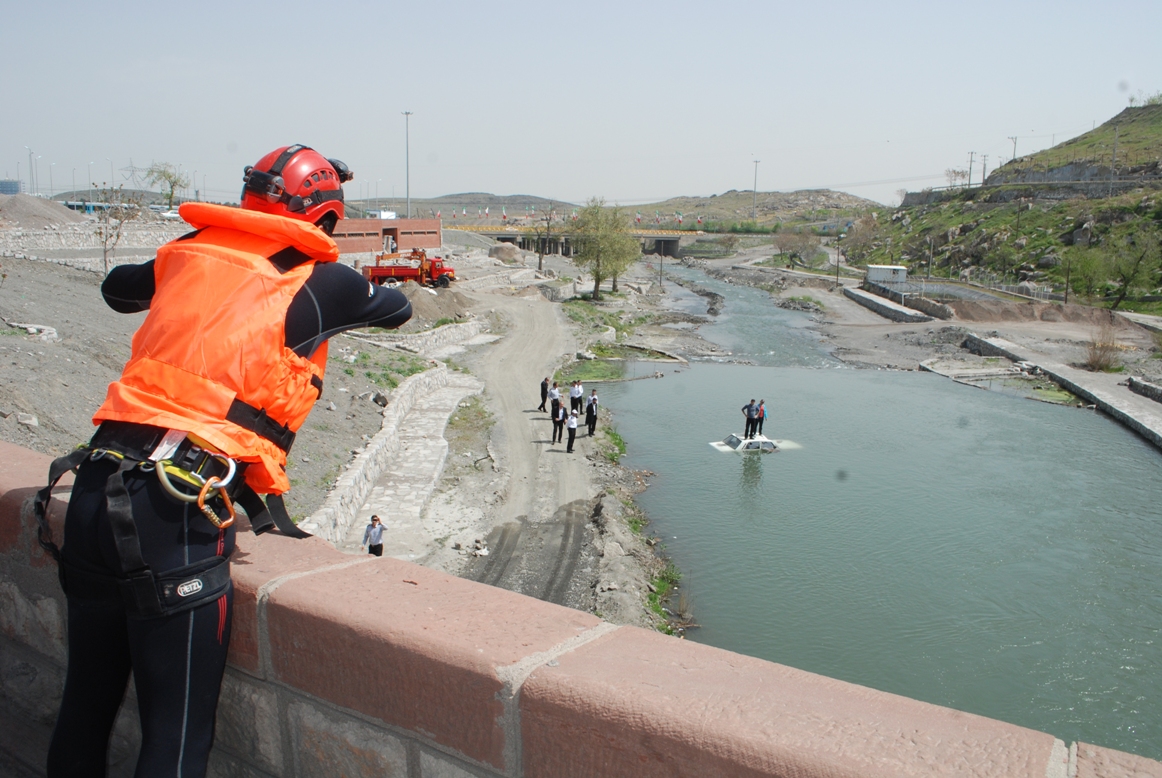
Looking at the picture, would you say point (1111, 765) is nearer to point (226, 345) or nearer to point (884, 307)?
point (226, 345)

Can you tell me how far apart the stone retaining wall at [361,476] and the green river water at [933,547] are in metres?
5.74

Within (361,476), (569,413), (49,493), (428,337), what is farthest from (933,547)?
(428,337)

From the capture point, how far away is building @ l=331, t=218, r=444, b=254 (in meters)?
53.3

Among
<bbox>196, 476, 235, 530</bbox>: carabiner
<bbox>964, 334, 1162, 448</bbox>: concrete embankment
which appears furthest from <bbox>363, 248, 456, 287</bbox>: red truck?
<bbox>196, 476, 235, 530</bbox>: carabiner

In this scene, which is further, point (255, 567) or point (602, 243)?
point (602, 243)

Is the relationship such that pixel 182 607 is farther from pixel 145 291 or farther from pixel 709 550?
pixel 709 550

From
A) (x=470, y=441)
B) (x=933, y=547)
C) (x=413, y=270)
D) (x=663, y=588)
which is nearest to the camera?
(x=663, y=588)

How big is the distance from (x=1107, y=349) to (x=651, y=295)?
34106 millimetres

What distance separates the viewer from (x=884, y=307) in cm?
5534

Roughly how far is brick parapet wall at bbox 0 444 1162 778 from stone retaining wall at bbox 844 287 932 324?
5225cm

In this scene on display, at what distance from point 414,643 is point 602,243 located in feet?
179

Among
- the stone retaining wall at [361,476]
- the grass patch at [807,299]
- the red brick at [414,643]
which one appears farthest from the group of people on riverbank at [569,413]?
the grass patch at [807,299]

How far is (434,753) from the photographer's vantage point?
5.66ft

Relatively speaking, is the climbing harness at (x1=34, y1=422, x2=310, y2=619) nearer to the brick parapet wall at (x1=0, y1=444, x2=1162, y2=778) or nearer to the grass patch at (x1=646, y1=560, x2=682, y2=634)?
the brick parapet wall at (x1=0, y1=444, x2=1162, y2=778)
